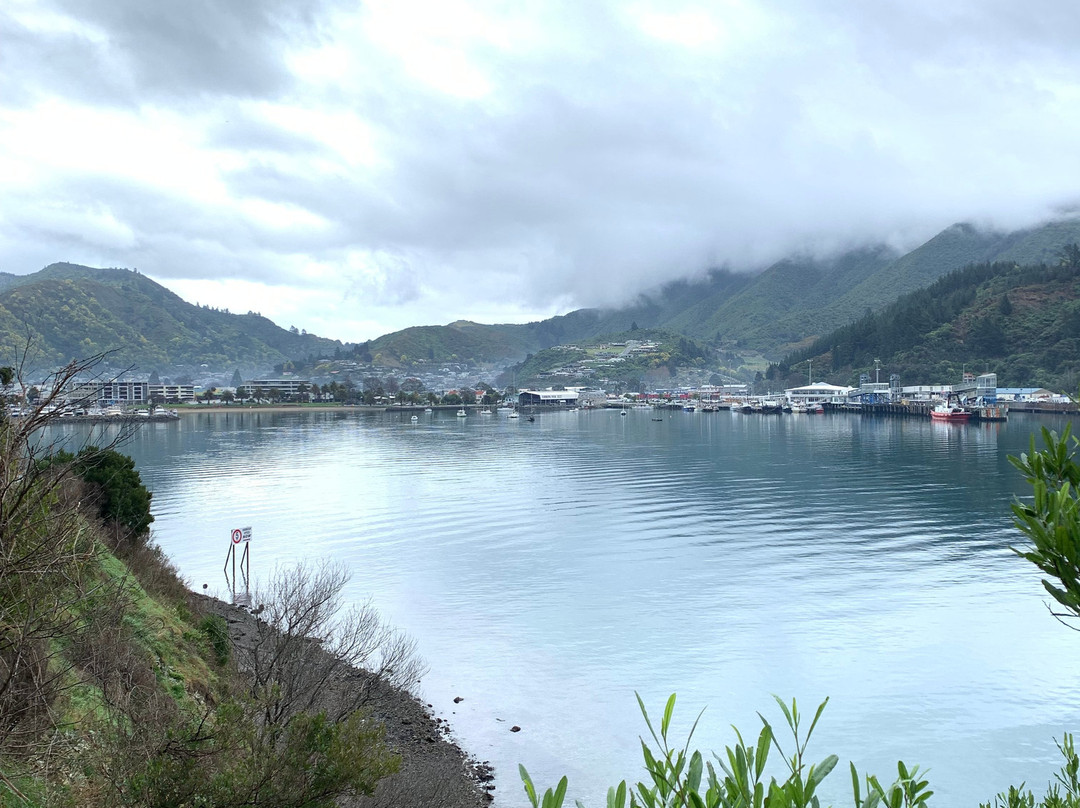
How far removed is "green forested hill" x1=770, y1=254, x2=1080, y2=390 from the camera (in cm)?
12012

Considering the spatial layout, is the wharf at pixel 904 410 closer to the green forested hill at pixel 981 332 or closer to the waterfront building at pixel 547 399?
the green forested hill at pixel 981 332

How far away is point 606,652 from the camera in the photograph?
67.4 feet

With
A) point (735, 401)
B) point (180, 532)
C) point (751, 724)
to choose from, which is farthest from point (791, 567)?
point (735, 401)

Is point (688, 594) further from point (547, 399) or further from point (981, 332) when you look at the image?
point (547, 399)

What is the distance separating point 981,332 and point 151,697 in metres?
148

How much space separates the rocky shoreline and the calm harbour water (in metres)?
0.51

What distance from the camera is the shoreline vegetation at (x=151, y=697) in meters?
5.12

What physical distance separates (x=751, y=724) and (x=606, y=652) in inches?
195

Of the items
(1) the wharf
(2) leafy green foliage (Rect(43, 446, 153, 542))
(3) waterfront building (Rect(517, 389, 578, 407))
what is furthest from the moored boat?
(2) leafy green foliage (Rect(43, 446, 153, 542))

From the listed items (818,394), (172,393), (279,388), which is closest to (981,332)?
(818,394)

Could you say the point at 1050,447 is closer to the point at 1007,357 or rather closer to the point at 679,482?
the point at 679,482

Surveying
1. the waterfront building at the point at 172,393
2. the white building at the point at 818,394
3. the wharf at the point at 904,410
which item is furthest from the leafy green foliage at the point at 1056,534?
the waterfront building at the point at 172,393

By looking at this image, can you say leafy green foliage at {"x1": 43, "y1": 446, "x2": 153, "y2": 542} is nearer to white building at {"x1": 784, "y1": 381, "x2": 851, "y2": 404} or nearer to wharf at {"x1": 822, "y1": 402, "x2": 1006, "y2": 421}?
wharf at {"x1": 822, "y1": 402, "x2": 1006, "y2": 421}

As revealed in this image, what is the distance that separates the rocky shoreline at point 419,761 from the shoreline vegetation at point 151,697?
0.05m
